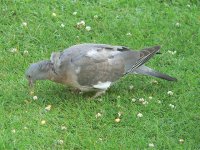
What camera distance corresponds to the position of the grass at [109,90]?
582 centimetres

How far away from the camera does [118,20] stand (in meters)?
8.34

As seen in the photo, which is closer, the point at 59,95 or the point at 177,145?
the point at 177,145

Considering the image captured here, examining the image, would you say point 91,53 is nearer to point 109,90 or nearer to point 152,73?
point 109,90

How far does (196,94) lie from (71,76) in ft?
5.12

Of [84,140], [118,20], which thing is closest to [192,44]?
[118,20]

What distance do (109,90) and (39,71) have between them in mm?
959

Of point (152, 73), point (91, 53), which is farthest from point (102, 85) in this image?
point (152, 73)

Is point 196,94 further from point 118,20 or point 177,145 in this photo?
point 118,20

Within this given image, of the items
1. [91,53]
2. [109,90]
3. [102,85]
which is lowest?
[109,90]

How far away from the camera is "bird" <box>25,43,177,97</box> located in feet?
20.7

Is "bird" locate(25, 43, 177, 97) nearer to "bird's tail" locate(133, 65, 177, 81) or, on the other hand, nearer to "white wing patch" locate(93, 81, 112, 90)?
"white wing patch" locate(93, 81, 112, 90)

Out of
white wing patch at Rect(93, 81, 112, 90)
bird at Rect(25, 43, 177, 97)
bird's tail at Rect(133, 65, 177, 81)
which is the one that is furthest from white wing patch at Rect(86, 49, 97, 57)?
bird's tail at Rect(133, 65, 177, 81)

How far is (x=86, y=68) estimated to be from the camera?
20.8 feet

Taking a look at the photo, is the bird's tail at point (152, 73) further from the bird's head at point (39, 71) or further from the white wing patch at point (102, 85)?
the bird's head at point (39, 71)
